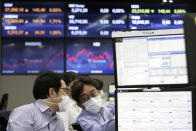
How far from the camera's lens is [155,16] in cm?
565

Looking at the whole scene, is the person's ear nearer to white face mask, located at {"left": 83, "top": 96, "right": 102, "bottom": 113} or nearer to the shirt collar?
the shirt collar

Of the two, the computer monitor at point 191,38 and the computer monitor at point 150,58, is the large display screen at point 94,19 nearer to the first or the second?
the computer monitor at point 150,58

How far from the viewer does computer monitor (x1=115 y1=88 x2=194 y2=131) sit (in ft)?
5.19

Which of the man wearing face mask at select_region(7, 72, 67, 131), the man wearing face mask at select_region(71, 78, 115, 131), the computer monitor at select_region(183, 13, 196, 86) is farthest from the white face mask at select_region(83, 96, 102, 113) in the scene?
the computer monitor at select_region(183, 13, 196, 86)

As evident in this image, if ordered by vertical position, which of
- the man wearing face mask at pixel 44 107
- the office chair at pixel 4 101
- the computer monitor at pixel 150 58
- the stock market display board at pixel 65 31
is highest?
the stock market display board at pixel 65 31

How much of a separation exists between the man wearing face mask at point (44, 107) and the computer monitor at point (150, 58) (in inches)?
39.8

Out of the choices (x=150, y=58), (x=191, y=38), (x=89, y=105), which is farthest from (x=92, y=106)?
(x=191, y=38)

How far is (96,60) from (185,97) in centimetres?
394

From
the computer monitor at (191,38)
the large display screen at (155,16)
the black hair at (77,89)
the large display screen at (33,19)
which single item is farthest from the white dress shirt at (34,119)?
the large display screen at (155,16)

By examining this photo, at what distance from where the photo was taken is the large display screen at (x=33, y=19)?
5.49 m

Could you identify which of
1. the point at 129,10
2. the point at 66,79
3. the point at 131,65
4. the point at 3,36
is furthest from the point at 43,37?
the point at 131,65

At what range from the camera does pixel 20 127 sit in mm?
2373

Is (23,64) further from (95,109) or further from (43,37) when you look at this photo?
(95,109)

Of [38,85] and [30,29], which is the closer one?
[38,85]
